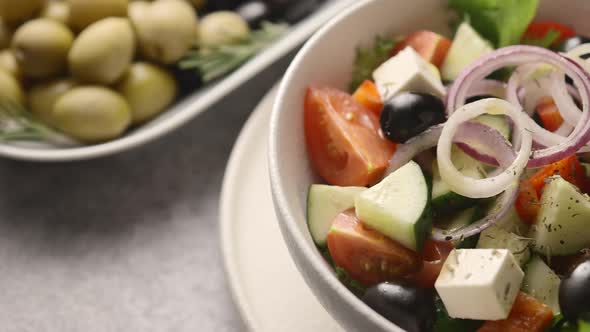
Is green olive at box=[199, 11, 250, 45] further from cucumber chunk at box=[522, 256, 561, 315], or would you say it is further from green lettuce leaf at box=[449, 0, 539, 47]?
cucumber chunk at box=[522, 256, 561, 315]

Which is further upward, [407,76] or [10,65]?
[407,76]

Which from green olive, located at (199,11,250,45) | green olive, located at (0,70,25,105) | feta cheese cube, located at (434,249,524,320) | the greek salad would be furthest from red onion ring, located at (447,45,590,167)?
green olive, located at (0,70,25,105)

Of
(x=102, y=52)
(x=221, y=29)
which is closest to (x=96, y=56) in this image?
(x=102, y=52)

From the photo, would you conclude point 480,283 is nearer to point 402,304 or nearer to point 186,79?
point 402,304

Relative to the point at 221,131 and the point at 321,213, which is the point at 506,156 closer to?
the point at 321,213

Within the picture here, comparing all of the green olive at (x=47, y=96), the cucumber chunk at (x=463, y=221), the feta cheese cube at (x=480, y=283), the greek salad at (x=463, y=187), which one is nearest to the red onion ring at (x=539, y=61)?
the greek salad at (x=463, y=187)

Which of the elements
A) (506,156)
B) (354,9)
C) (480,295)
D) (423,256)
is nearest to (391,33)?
(354,9)
